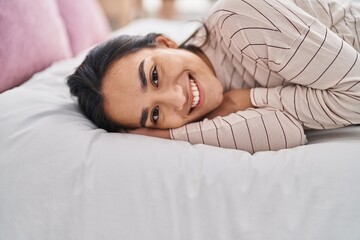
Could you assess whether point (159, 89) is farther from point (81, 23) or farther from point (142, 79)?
point (81, 23)

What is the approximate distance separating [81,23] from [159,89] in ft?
2.55

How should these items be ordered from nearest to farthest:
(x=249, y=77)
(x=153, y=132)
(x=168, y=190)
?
1. (x=168, y=190)
2. (x=153, y=132)
3. (x=249, y=77)

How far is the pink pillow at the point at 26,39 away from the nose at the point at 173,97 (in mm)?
438

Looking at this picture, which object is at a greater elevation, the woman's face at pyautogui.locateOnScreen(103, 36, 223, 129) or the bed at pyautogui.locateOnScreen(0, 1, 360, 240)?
the woman's face at pyautogui.locateOnScreen(103, 36, 223, 129)

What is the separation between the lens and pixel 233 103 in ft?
3.38

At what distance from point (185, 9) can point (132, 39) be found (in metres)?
2.28

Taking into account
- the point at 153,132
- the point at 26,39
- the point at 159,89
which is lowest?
the point at 153,132

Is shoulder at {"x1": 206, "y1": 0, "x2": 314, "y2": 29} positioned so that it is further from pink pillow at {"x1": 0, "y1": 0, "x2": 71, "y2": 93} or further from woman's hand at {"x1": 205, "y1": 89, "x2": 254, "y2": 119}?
pink pillow at {"x1": 0, "y1": 0, "x2": 71, "y2": 93}

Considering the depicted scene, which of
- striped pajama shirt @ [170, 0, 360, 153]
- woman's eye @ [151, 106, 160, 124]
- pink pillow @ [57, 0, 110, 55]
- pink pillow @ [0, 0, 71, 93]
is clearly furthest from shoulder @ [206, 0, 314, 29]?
pink pillow @ [57, 0, 110, 55]

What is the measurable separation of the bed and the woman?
105 millimetres

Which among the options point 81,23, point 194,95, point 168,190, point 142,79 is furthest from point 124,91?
point 81,23

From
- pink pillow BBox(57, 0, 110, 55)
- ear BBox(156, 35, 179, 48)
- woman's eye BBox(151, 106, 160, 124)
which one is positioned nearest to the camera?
woman's eye BBox(151, 106, 160, 124)

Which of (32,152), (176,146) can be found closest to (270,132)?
(176,146)

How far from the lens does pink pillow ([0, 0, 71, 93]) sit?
102 cm
